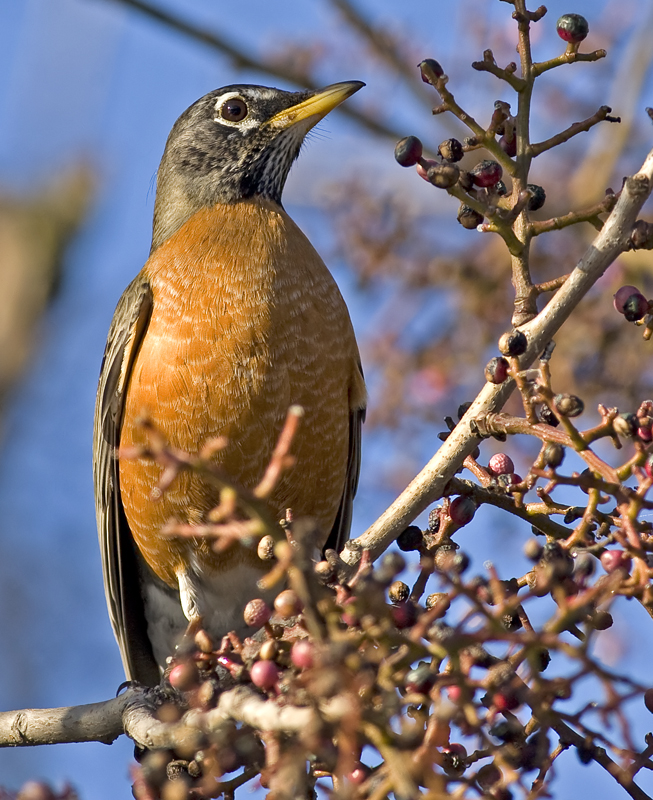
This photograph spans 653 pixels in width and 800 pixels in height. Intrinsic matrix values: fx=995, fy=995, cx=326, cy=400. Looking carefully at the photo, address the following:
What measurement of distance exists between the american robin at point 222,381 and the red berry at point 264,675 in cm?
224

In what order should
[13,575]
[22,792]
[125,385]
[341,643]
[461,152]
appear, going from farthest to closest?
[13,575] → [125,385] → [461,152] → [22,792] → [341,643]

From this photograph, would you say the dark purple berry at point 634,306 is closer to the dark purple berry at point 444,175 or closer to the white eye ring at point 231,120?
the dark purple berry at point 444,175

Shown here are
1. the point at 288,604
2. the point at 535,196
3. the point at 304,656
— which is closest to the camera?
the point at 304,656

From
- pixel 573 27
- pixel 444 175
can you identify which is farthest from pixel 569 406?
pixel 573 27

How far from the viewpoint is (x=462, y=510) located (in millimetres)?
2863

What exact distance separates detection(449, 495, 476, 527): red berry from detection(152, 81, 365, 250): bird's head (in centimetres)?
307

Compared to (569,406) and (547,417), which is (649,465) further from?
(547,417)

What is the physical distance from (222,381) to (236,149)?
72.8 inches

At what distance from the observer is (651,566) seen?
211cm

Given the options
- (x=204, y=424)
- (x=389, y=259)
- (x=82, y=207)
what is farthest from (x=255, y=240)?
(x=82, y=207)

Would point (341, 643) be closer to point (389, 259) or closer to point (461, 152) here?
point (461, 152)

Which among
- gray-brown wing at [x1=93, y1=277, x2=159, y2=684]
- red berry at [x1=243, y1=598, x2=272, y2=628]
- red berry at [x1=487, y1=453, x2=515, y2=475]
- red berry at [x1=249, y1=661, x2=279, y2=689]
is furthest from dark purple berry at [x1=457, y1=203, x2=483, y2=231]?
gray-brown wing at [x1=93, y1=277, x2=159, y2=684]

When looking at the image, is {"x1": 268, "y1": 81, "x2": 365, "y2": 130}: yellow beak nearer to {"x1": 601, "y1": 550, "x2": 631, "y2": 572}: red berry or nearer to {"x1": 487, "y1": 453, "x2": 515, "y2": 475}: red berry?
{"x1": 487, "y1": 453, "x2": 515, "y2": 475}: red berry

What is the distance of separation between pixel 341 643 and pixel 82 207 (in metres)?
14.0
